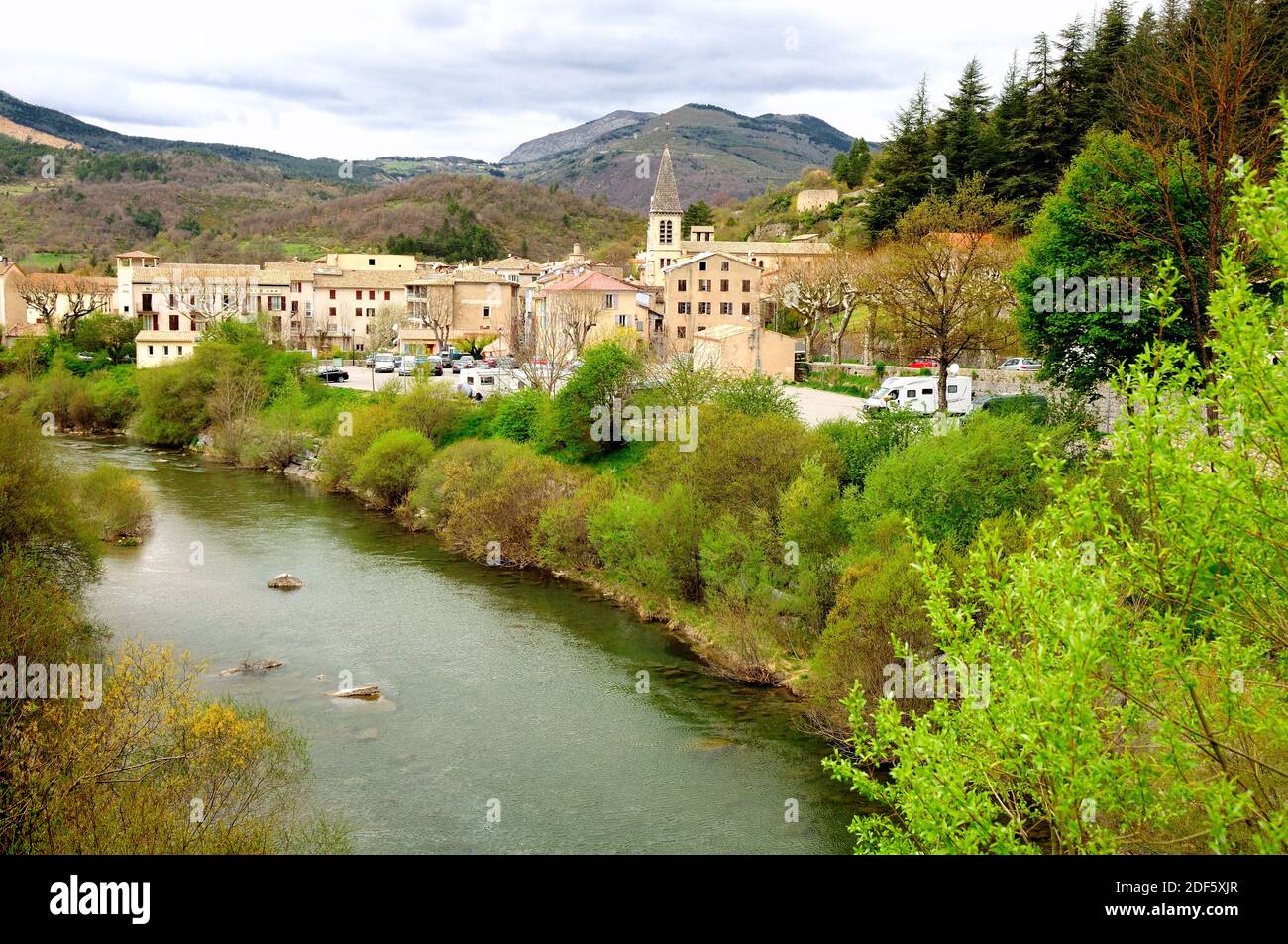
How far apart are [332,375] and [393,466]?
18.4 meters

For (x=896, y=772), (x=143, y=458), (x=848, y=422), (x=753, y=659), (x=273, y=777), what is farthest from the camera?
(x=143, y=458)

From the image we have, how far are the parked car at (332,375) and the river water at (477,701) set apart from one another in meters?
21.3

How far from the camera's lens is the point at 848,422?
87.0 feet

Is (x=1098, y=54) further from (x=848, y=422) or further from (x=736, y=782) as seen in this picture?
(x=736, y=782)

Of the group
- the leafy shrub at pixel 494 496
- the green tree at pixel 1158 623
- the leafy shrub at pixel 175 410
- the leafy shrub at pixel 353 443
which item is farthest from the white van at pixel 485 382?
the green tree at pixel 1158 623

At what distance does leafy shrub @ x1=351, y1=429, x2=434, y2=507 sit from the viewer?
1457 inches

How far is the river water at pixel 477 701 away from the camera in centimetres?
1523

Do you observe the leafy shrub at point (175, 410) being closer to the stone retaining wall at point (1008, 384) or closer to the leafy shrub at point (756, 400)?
the stone retaining wall at point (1008, 384)

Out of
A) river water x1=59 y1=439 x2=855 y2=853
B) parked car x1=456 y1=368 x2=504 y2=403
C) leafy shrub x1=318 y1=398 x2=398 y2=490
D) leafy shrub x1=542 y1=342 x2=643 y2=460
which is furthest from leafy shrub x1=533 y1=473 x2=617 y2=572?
parked car x1=456 y1=368 x2=504 y2=403

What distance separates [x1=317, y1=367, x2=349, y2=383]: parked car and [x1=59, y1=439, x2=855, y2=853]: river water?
21.3 meters

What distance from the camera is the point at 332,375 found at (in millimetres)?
Answer: 53438

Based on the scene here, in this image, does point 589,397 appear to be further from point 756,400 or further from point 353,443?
point 353,443
